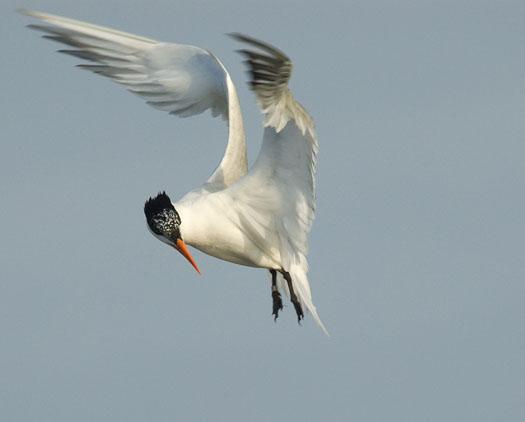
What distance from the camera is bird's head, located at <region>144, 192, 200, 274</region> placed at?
1477 cm

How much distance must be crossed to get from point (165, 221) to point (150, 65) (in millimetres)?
2235

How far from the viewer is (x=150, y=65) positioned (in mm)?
16375

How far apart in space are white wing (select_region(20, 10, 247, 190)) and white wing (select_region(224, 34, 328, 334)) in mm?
829

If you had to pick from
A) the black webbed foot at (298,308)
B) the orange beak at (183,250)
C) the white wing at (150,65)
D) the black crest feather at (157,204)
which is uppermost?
the white wing at (150,65)

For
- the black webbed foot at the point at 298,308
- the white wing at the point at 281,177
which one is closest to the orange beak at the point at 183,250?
the white wing at the point at 281,177

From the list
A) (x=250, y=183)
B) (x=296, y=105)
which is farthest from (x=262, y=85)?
(x=250, y=183)

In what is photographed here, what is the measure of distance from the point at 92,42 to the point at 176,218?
7.82 ft

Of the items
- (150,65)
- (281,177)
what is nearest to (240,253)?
(281,177)

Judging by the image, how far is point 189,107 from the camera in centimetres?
1659

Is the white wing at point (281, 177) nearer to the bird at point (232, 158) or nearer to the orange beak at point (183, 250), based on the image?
the bird at point (232, 158)

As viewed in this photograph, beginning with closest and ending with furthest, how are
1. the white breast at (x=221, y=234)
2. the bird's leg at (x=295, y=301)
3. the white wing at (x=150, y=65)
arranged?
the white breast at (x=221, y=234)
the bird's leg at (x=295, y=301)
the white wing at (x=150, y=65)

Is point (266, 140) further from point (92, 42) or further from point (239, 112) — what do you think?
point (92, 42)

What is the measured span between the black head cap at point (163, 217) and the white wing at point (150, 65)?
1.43 m

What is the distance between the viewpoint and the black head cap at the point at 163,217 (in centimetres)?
1477
